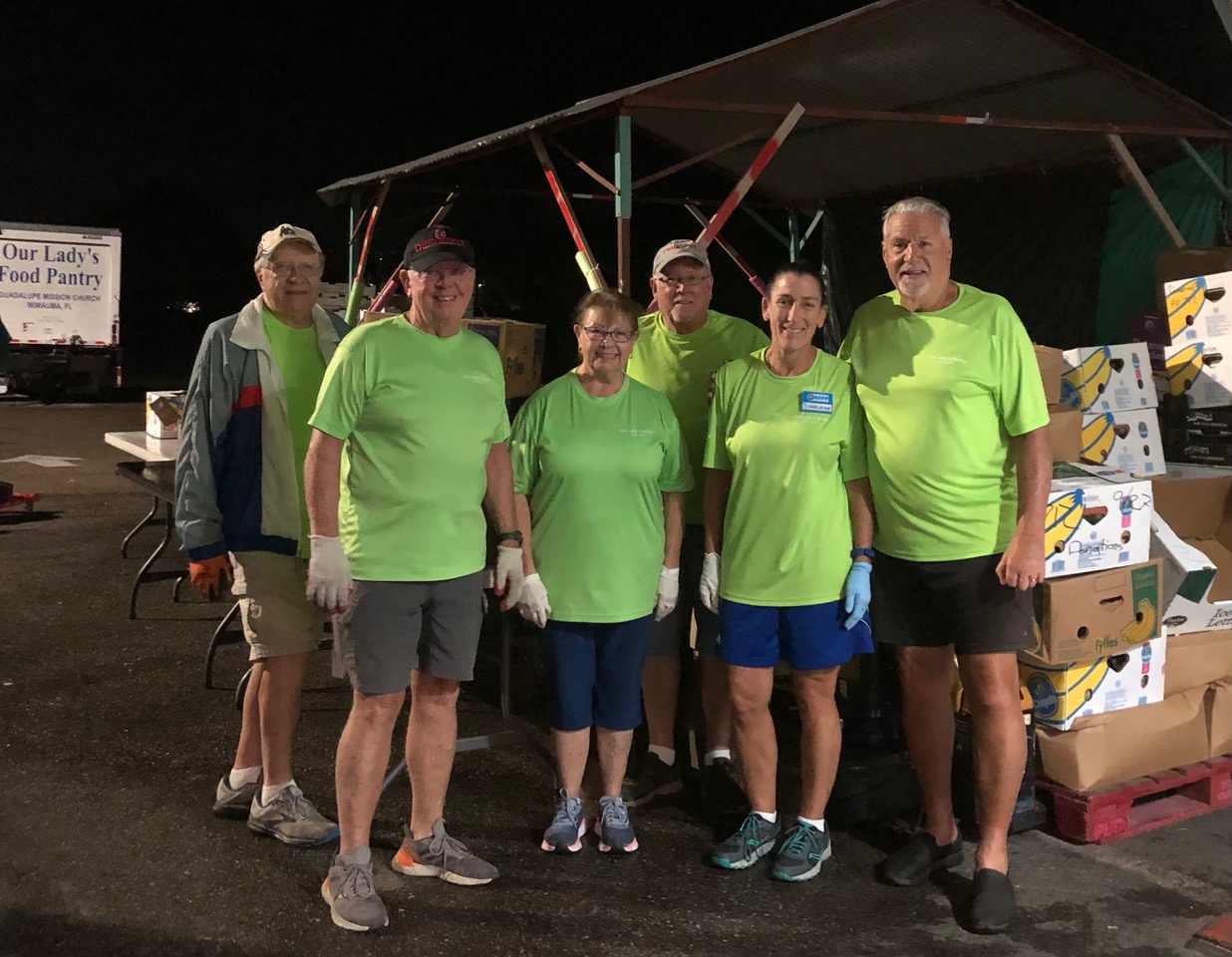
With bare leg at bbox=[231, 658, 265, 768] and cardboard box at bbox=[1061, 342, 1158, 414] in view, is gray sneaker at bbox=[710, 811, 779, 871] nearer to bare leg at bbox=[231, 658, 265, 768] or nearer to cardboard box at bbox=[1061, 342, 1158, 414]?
bare leg at bbox=[231, 658, 265, 768]

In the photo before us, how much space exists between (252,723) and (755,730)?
165 centimetres

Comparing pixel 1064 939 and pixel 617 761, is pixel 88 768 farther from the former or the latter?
pixel 1064 939

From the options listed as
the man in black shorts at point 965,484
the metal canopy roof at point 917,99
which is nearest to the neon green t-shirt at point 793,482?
the man in black shorts at point 965,484

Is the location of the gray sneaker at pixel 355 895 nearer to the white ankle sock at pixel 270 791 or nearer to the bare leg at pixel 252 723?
the white ankle sock at pixel 270 791

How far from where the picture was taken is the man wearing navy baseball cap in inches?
110

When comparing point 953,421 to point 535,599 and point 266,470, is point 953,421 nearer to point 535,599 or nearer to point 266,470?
point 535,599

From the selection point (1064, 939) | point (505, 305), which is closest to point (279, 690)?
point (1064, 939)

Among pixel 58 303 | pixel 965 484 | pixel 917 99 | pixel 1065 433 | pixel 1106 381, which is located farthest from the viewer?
pixel 58 303

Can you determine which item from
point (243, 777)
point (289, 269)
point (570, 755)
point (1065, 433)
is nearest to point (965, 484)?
point (1065, 433)

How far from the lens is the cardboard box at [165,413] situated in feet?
19.8

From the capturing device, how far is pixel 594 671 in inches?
129

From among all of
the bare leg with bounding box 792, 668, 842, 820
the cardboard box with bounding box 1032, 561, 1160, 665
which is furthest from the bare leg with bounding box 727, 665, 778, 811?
the cardboard box with bounding box 1032, 561, 1160, 665

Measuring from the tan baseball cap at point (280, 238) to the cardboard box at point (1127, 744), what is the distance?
2.90 meters

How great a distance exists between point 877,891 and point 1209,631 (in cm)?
168
